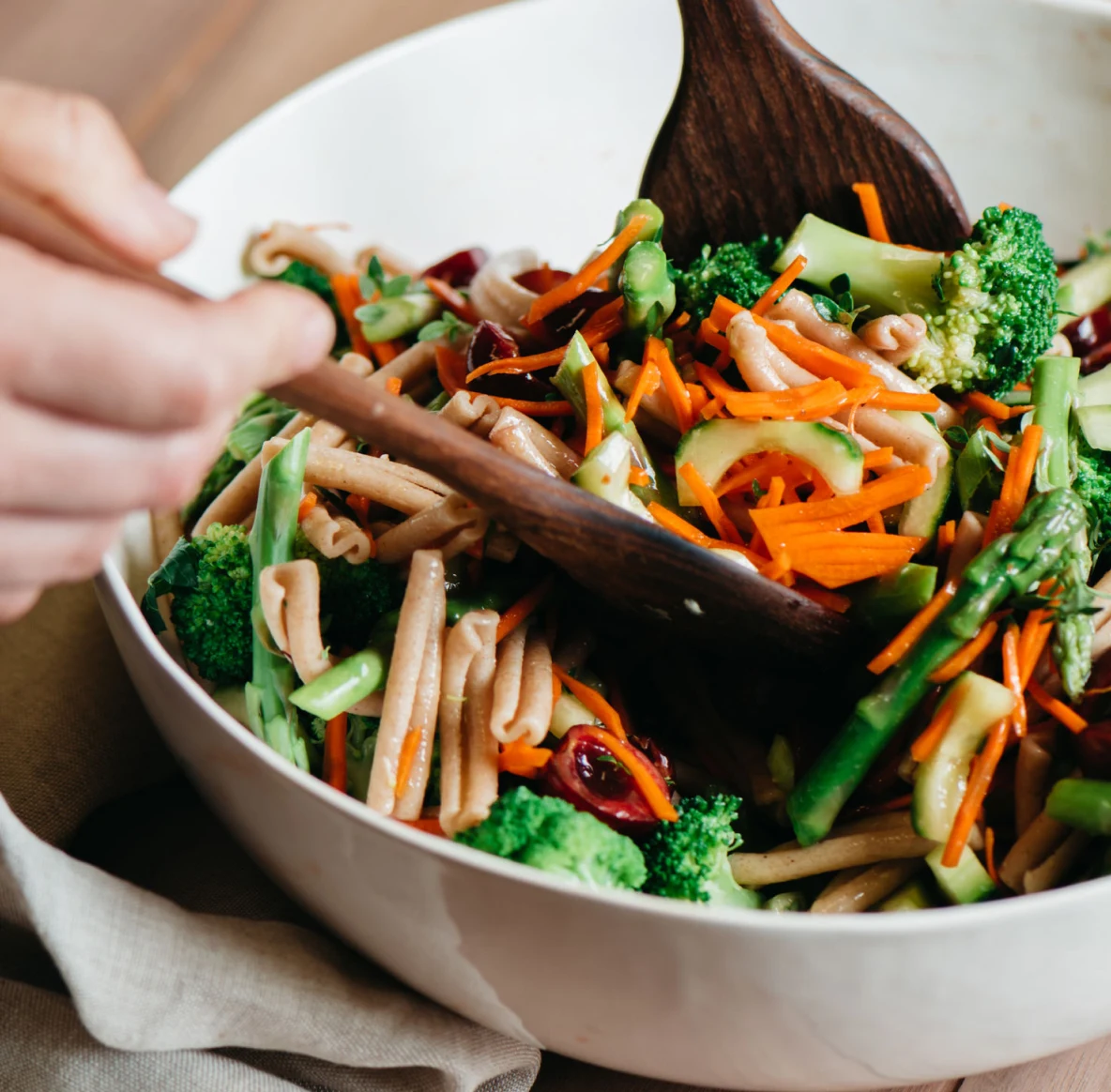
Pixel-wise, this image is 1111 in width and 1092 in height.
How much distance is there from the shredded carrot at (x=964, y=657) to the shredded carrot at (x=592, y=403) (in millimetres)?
468

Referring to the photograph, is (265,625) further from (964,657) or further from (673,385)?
(964,657)

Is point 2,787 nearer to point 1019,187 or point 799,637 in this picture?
point 799,637

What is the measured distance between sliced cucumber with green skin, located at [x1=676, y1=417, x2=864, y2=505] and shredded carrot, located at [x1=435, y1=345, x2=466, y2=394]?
369mm

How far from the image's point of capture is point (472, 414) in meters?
1.44

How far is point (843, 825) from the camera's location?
53.4 inches

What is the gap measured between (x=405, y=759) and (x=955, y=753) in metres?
0.60

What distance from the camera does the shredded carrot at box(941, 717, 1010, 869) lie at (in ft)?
3.93

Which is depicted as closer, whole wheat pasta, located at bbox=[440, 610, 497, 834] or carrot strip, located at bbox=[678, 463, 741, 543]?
whole wheat pasta, located at bbox=[440, 610, 497, 834]

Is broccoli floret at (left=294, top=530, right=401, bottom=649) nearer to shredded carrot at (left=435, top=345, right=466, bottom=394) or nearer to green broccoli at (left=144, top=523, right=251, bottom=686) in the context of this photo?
green broccoli at (left=144, top=523, right=251, bottom=686)

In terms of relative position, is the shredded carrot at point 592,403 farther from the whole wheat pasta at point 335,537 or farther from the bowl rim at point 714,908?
the bowl rim at point 714,908

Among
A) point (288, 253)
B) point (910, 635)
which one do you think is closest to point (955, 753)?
point (910, 635)

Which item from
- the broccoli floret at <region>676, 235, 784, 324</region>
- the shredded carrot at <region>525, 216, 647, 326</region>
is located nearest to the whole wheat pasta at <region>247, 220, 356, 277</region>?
the shredded carrot at <region>525, 216, 647, 326</region>

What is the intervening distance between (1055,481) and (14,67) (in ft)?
8.64

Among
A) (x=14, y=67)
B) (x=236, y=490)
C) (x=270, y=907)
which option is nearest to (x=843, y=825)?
(x=270, y=907)
